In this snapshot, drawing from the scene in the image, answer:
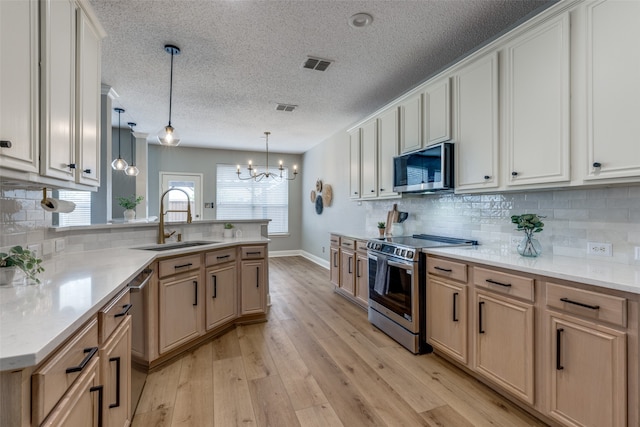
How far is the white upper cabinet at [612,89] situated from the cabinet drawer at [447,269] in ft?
3.22

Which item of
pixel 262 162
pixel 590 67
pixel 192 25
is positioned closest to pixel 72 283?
pixel 192 25

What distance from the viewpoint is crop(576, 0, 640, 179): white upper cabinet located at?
162 centimetres

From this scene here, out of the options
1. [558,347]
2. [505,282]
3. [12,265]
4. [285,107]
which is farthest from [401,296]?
[285,107]

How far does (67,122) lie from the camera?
1.63 metres

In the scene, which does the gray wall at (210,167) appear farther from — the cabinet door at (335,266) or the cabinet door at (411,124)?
the cabinet door at (411,124)

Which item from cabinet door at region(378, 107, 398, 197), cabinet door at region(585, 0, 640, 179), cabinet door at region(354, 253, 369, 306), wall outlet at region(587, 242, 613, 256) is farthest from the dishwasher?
wall outlet at region(587, 242, 613, 256)

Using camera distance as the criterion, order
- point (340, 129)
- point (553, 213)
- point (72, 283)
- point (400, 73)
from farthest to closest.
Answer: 1. point (340, 129)
2. point (400, 73)
3. point (553, 213)
4. point (72, 283)

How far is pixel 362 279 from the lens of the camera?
3777mm

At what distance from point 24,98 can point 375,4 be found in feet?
7.04

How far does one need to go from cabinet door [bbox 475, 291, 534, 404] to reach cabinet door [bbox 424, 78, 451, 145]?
4.99ft

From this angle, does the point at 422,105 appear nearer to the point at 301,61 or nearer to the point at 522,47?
the point at 522,47

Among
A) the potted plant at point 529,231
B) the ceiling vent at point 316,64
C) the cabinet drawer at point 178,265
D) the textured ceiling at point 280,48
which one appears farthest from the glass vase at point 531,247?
the cabinet drawer at point 178,265

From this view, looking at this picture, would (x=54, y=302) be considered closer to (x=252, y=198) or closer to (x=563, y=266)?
(x=563, y=266)

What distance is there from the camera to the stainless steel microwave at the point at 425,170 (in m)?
2.75
